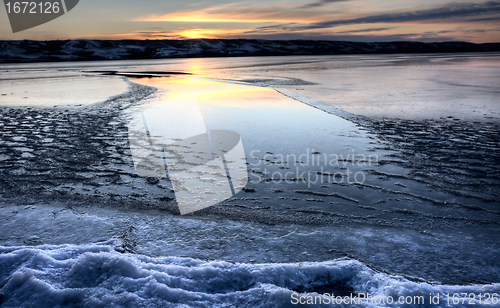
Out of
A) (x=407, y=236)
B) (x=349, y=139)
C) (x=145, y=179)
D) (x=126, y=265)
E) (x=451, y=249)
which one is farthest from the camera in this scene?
(x=349, y=139)

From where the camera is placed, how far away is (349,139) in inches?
221

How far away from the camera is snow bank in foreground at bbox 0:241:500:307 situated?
2078 millimetres

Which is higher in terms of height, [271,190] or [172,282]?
[271,190]

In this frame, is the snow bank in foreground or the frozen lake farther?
the frozen lake

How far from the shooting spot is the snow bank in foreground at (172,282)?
6.82 ft

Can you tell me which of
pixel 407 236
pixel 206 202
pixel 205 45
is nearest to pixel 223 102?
pixel 206 202

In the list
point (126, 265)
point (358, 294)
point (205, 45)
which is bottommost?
point (358, 294)

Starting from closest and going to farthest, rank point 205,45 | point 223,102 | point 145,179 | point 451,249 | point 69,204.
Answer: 1. point 451,249
2. point 69,204
3. point 145,179
4. point 223,102
5. point 205,45

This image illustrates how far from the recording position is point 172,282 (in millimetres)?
2248

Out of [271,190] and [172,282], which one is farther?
[271,190]

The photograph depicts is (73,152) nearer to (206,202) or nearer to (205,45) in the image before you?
(206,202)

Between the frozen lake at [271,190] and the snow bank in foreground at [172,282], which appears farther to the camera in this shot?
the frozen lake at [271,190]

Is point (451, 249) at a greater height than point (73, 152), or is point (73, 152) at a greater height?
point (73, 152)

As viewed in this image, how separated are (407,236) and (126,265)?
248 centimetres
